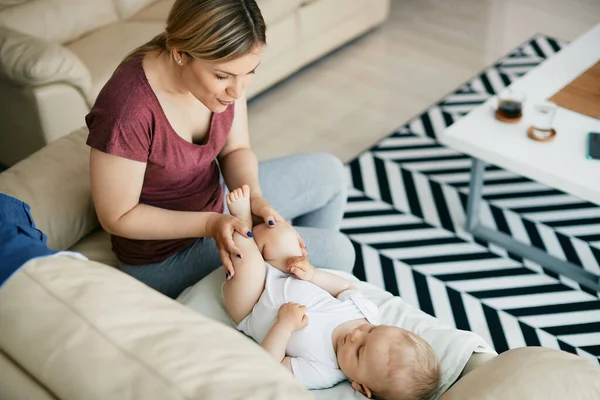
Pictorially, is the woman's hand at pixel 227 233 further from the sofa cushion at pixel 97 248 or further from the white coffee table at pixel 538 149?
the white coffee table at pixel 538 149

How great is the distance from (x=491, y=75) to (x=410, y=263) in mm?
1469

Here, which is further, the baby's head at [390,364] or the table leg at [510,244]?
the table leg at [510,244]

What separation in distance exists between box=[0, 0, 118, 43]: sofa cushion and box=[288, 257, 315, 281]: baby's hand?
5.85 ft

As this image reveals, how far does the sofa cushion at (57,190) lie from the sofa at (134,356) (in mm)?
579

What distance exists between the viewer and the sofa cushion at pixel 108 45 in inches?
102

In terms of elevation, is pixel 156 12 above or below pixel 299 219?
above

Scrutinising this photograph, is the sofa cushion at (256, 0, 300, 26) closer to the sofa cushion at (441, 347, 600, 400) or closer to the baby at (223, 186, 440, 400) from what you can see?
the baby at (223, 186, 440, 400)

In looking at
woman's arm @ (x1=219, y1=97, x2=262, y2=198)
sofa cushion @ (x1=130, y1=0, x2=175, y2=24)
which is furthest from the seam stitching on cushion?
sofa cushion @ (x1=130, y1=0, x2=175, y2=24)

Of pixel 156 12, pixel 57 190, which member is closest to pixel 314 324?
pixel 57 190

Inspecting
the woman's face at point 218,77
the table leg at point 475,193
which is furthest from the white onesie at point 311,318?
the table leg at point 475,193

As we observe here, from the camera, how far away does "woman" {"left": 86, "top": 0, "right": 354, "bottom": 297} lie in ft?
4.41

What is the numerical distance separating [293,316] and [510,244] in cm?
125

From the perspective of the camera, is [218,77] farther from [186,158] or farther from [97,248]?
[97,248]

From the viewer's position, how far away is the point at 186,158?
1.54 meters
